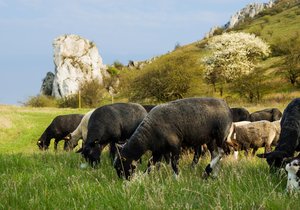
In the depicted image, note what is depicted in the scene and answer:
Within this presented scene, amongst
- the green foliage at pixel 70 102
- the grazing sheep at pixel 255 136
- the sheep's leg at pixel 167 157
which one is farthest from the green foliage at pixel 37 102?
the sheep's leg at pixel 167 157

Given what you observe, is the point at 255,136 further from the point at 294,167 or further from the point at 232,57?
the point at 232,57

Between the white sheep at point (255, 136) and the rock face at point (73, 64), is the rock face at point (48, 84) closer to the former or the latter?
the rock face at point (73, 64)

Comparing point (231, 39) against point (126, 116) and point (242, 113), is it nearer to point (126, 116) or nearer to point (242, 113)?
point (242, 113)

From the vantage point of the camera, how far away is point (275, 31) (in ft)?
349

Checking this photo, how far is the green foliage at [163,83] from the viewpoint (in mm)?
64000

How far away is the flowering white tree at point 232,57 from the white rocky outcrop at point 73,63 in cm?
3833

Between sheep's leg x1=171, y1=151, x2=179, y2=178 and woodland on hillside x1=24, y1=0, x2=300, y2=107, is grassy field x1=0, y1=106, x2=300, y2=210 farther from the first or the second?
woodland on hillside x1=24, y1=0, x2=300, y2=107

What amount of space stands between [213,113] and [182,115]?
Result: 2.82 feet

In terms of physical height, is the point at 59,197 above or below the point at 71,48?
below

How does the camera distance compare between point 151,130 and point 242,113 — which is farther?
point 242,113

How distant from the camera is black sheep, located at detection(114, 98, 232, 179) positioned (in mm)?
10266

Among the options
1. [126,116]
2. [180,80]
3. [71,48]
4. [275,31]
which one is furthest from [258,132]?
[71,48]

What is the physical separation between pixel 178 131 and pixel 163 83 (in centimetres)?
5413

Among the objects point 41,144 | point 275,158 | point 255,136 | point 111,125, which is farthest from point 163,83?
point 275,158
